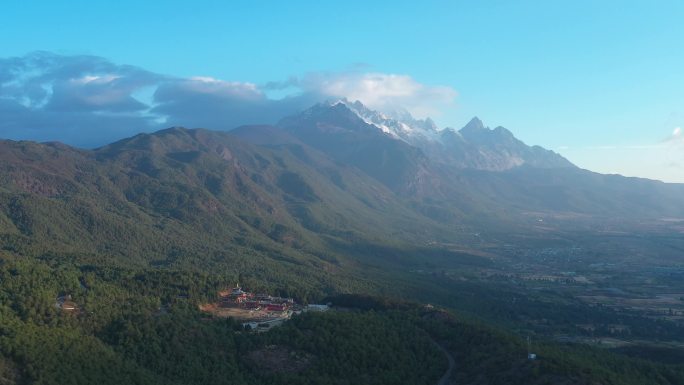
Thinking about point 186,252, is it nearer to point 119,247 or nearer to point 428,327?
point 119,247

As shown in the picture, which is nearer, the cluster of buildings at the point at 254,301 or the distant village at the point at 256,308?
the distant village at the point at 256,308

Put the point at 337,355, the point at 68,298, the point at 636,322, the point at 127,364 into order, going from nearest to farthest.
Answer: the point at 127,364, the point at 337,355, the point at 68,298, the point at 636,322

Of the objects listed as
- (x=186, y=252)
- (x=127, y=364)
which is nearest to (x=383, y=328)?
(x=127, y=364)

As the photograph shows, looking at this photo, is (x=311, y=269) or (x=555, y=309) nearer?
(x=555, y=309)

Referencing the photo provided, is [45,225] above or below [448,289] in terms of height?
above

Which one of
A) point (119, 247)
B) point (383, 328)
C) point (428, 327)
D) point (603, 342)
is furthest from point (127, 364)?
point (119, 247)

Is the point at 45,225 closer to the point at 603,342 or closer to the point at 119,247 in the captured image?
the point at 119,247

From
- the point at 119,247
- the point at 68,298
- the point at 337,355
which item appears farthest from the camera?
the point at 119,247

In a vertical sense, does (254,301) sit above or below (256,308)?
above

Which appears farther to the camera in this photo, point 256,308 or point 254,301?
point 254,301

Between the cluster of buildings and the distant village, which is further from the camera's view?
the cluster of buildings
